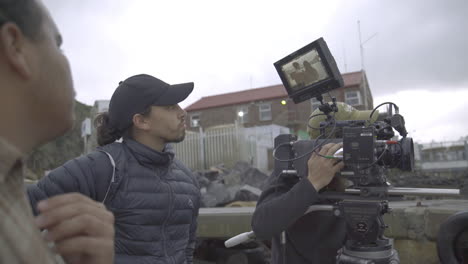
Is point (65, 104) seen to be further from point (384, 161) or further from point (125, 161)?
point (384, 161)

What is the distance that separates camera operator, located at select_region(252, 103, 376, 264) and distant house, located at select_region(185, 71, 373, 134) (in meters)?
21.9

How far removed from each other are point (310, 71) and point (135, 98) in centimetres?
114

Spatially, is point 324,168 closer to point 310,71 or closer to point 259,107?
point 310,71

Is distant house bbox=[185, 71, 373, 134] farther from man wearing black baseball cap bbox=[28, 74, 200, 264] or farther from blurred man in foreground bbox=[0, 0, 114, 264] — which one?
blurred man in foreground bbox=[0, 0, 114, 264]

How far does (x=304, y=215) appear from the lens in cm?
236

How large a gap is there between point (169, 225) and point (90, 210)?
1.48 metres

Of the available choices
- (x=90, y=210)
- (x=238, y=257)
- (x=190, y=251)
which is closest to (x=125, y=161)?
(x=190, y=251)

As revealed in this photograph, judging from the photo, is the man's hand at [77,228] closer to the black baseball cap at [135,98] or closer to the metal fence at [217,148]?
the black baseball cap at [135,98]

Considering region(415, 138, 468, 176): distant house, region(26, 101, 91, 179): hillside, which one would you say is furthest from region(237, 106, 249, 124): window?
region(415, 138, 468, 176): distant house

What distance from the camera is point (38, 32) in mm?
823

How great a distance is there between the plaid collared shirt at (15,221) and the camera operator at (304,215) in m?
1.52

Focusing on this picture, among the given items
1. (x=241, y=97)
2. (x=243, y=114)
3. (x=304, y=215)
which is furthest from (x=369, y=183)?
(x=241, y=97)

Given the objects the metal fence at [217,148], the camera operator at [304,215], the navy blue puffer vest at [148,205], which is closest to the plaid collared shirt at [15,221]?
the navy blue puffer vest at [148,205]

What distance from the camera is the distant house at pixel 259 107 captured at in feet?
82.9
